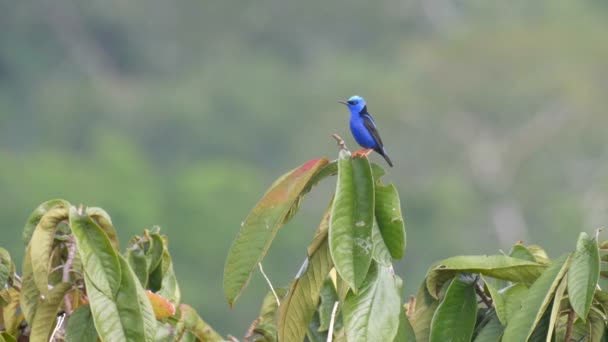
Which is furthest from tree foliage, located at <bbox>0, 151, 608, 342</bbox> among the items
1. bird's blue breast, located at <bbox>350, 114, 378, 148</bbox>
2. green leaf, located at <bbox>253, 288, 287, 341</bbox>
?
bird's blue breast, located at <bbox>350, 114, 378, 148</bbox>

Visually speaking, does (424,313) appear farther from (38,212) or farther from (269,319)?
(38,212)

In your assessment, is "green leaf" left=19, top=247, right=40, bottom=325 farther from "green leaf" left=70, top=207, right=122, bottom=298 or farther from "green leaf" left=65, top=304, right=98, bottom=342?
"green leaf" left=70, top=207, right=122, bottom=298

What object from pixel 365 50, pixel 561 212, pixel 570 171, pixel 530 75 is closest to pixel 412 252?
pixel 561 212

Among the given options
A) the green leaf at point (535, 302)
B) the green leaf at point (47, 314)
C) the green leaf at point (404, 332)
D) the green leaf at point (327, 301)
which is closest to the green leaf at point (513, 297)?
the green leaf at point (535, 302)

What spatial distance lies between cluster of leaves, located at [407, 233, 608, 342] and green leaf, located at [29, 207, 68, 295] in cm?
95

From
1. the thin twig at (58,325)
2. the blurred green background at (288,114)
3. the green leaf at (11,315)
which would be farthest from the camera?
the blurred green background at (288,114)

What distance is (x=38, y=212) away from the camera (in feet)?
14.1

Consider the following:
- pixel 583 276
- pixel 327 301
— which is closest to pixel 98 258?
pixel 327 301

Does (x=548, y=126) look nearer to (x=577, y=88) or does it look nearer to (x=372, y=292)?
(x=577, y=88)

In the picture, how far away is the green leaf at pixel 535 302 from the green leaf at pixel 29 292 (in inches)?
51.8

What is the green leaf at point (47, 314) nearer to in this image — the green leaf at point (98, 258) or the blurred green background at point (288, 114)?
the green leaf at point (98, 258)

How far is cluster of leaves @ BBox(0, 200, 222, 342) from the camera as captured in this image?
12.8 ft

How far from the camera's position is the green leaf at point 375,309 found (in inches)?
144

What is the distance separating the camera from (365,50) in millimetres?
54312
